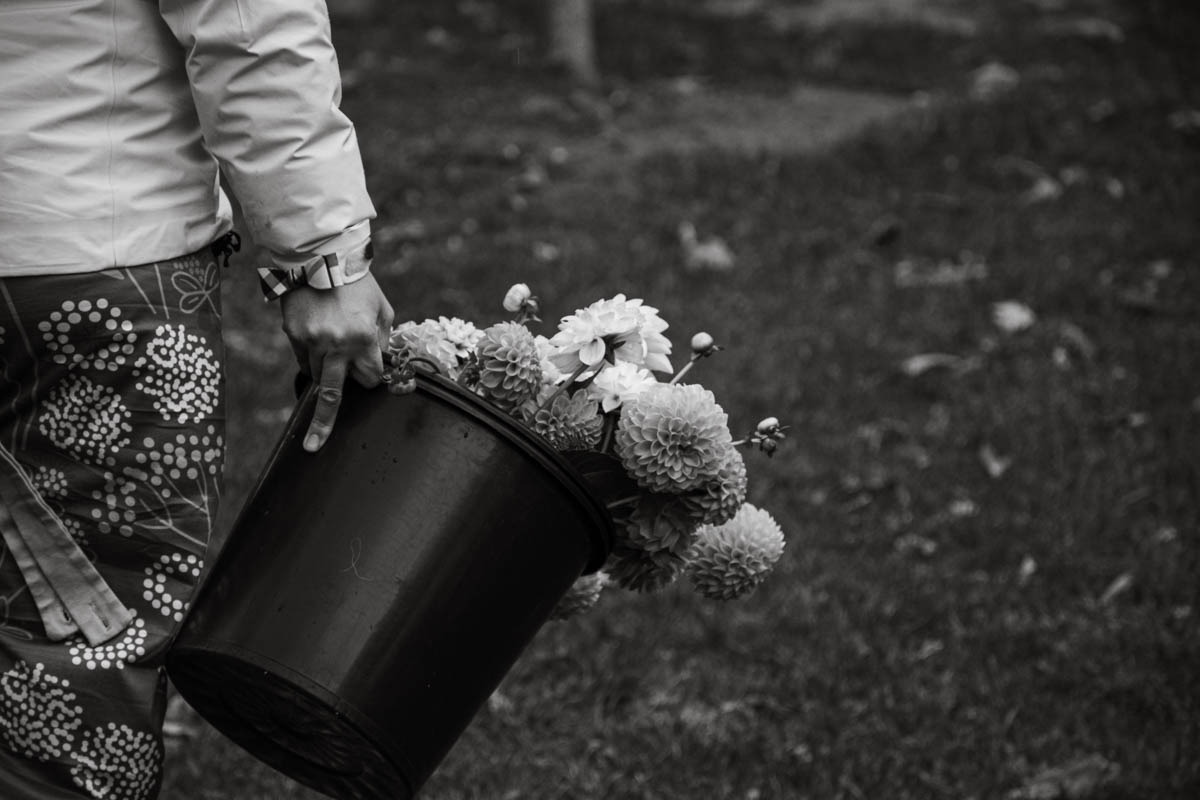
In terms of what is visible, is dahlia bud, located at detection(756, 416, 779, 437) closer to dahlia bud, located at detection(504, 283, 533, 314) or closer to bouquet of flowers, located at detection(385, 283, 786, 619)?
bouquet of flowers, located at detection(385, 283, 786, 619)

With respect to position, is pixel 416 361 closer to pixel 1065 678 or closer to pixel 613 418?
pixel 613 418

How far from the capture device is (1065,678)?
2.85 meters

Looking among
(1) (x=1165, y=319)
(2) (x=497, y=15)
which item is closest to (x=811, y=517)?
(1) (x=1165, y=319)

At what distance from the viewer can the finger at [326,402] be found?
1.59 metres

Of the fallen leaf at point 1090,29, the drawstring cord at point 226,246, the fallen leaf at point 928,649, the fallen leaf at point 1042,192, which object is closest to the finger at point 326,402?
the drawstring cord at point 226,246

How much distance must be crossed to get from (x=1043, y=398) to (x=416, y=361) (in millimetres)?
2894

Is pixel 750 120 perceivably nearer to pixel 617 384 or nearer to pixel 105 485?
pixel 617 384

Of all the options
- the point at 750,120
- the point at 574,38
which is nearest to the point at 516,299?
the point at 750,120

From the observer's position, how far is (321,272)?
1558 millimetres

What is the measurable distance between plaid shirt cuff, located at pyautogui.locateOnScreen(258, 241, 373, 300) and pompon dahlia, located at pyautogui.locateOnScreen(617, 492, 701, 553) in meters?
0.49

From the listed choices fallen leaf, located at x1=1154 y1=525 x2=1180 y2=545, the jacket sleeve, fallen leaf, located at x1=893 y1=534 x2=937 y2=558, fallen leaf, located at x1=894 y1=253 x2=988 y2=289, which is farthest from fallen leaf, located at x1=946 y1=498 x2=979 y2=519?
the jacket sleeve

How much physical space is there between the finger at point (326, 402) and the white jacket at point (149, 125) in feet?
0.42

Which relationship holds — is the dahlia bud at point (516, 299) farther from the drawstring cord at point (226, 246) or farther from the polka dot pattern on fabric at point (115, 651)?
the polka dot pattern on fabric at point (115, 651)

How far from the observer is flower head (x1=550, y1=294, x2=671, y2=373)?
180 centimetres
